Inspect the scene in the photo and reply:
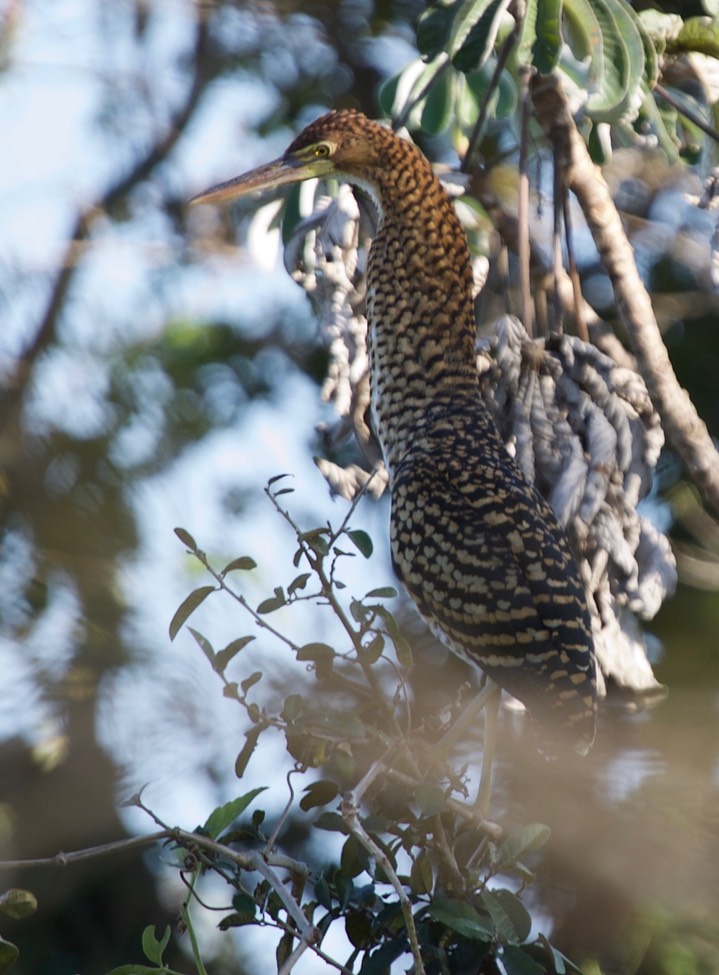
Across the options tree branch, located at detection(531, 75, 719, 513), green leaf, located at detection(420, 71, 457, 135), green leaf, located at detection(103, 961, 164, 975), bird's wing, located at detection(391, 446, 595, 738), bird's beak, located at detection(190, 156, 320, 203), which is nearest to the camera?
green leaf, located at detection(103, 961, 164, 975)

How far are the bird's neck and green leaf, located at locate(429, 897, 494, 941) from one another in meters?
1.38

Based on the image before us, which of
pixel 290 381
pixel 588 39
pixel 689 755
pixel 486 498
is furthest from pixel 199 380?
pixel 689 755

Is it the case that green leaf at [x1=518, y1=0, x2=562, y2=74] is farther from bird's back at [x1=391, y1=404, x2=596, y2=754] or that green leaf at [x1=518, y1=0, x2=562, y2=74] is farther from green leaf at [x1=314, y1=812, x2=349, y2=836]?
green leaf at [x1=314, y1=812, x2=349, y2=836]

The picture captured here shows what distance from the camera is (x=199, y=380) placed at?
3.85 meters

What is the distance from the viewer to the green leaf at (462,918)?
67.3 inches

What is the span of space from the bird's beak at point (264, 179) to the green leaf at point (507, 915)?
1.67 metres

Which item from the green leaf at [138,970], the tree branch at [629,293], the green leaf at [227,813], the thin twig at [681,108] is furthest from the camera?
the thin twig at [681,108]

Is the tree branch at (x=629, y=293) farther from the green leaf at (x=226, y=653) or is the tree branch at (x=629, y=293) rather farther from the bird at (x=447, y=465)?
the green leaf at (x=226, y=653)

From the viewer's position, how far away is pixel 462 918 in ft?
5.69

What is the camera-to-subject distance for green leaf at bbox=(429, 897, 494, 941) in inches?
67.3

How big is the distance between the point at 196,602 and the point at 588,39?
53.0 inches

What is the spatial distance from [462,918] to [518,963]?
0.30 ft

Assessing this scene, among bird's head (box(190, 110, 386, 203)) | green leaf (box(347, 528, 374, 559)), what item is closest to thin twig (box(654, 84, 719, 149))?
bird's head (box(190, 110, 386, 203))

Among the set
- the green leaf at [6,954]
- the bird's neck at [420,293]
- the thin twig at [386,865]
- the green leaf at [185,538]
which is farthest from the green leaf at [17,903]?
the bird's neck at [420,293]
